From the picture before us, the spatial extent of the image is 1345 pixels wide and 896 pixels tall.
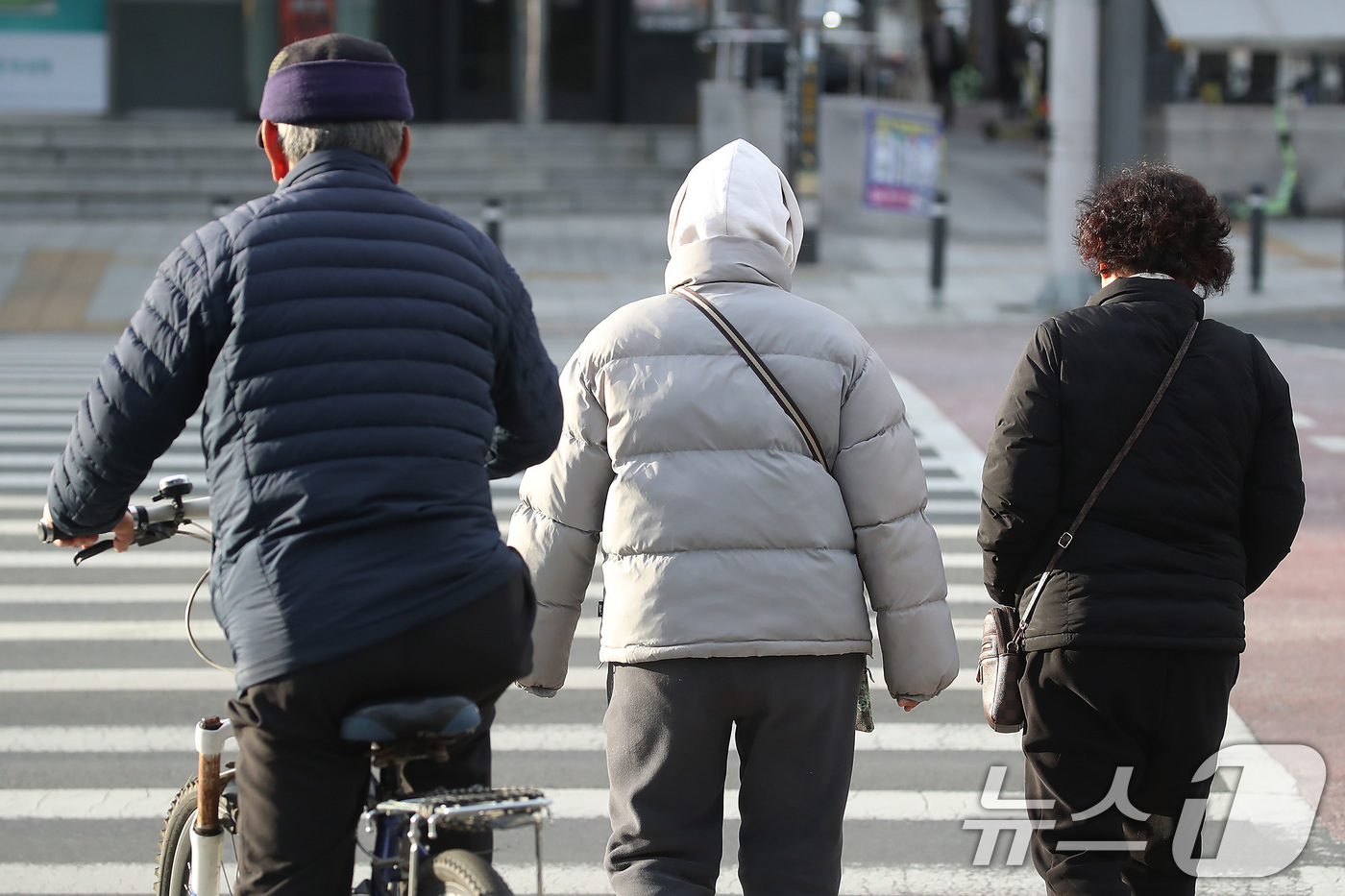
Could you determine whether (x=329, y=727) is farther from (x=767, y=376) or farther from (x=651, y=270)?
(x=651, y=270)

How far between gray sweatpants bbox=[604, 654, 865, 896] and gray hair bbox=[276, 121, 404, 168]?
1095 millimetres

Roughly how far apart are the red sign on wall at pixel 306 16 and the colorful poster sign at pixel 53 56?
2.70 metres

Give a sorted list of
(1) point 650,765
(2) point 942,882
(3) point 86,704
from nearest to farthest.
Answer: (1) point 650,765 → (2) point 942,882 → (3) point 86,704

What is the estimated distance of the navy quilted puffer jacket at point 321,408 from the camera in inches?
101

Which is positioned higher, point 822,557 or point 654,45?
point 654,45

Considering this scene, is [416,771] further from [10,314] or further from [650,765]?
[10,314]

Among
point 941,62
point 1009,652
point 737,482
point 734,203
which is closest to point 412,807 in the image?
point 737,482

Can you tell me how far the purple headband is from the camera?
2.71 meters

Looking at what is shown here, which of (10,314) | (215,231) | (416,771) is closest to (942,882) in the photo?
(416,771)

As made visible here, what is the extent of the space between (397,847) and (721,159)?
1.49 m

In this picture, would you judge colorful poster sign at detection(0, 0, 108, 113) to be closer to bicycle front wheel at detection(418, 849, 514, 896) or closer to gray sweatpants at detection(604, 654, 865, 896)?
gray sweatpants at detection(604, 654, 865, 896)

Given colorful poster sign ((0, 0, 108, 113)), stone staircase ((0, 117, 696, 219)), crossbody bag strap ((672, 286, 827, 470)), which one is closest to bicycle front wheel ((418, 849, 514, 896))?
crossbody bag strap ((672, 286, 827, 470))

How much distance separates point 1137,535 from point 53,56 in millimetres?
23571

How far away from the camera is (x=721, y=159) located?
10.8ft
